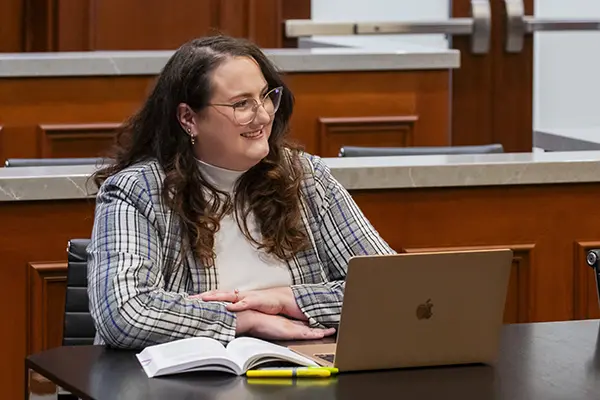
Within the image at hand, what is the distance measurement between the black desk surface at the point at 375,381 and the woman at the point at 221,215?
0.87ft

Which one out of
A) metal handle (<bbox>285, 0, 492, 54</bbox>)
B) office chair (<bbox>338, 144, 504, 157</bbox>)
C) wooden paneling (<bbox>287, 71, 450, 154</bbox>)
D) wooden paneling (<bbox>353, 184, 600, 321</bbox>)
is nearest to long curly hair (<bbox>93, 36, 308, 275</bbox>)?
wooden paneling (<bbox>353, 184, 600, 321</bbox>)

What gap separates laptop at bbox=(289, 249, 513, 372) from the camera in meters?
2.25

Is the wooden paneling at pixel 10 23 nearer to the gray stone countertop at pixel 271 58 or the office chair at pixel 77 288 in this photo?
the gray stone countertop at pixel 271 58

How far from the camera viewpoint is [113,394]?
2.15 m

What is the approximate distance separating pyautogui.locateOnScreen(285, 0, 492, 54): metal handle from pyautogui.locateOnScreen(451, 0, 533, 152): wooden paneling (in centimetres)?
9

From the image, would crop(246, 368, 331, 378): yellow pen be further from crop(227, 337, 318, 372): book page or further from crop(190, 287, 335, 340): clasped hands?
crop(190, 287, 335, 340): clasped hands

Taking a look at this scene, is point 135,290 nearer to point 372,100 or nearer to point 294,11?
point 372,100

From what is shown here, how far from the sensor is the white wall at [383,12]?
750 cm

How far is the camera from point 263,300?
2.73m

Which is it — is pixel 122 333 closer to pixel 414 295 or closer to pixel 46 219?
pixel 414 295

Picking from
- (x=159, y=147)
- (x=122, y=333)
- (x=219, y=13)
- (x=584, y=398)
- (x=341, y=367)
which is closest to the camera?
(x=584, y=398)

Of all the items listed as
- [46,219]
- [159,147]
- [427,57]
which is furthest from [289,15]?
[159,147]

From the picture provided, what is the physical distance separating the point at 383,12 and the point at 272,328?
16.9 feet

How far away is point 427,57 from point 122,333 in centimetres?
323
